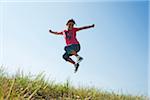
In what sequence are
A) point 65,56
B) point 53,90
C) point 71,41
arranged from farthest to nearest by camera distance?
point 71,41
point 65,56
point 53,90

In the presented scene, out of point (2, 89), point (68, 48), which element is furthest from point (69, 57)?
point (2, 89)

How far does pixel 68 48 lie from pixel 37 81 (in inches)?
58.9

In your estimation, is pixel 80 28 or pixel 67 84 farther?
pixel 80 28

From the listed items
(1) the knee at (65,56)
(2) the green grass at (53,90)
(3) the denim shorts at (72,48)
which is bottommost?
(2) the green grass at (53,90)

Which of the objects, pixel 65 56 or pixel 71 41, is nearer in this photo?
pixel 65 56

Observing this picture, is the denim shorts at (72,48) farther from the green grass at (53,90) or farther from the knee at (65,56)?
the green grass at (53,90)

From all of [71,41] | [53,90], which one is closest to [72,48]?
[71,41]

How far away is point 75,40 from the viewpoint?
5.57m

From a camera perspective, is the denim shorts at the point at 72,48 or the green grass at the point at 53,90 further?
the denim shorts at the point at 72,48

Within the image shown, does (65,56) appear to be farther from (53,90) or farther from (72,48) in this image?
(53,90)

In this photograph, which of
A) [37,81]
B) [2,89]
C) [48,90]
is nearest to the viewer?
[2,89]

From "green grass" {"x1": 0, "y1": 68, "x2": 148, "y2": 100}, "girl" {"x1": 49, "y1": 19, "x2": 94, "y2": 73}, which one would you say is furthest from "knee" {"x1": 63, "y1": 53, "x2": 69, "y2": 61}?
"green grass" {"x1": 0, "y1": 68, "x2": 148, "y2": 100}

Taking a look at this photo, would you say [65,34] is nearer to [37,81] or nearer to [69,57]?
[69,57]

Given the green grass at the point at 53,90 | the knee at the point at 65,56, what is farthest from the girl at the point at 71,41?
the green grass at the point at 53,90
